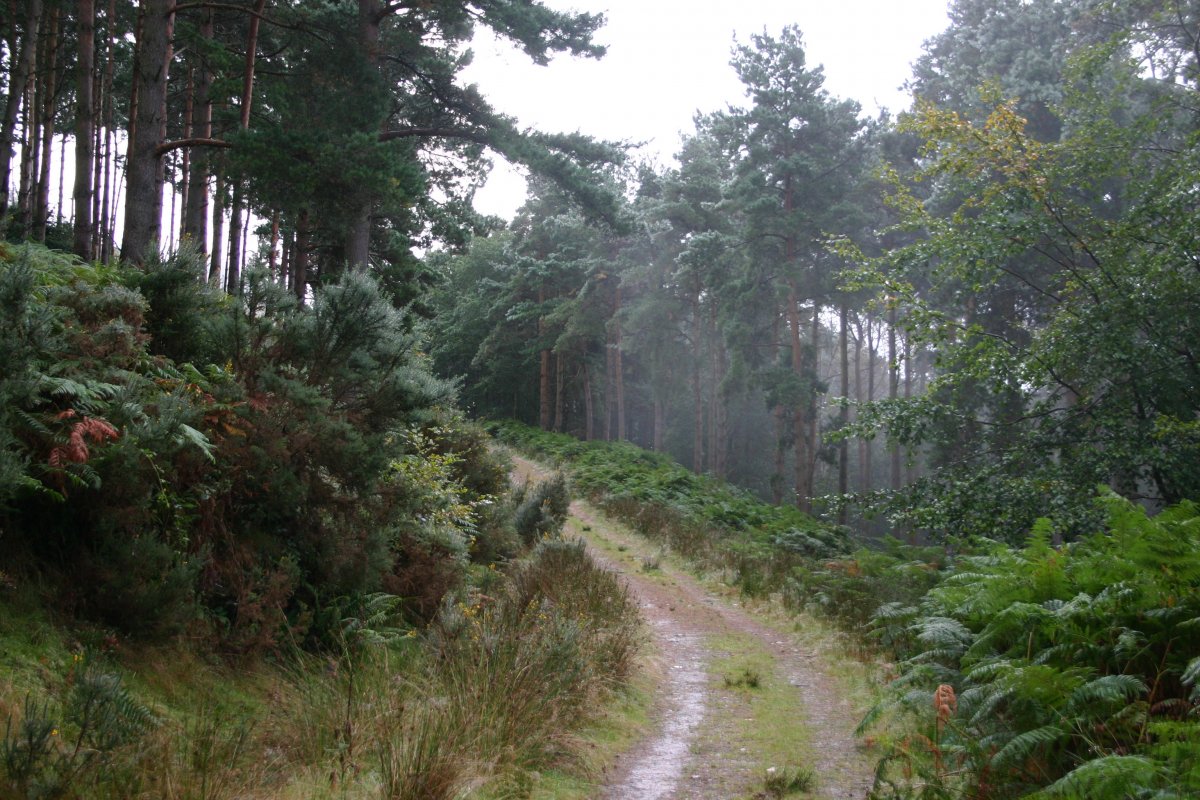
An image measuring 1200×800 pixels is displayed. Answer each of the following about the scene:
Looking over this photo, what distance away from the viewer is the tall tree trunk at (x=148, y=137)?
11.2 meters

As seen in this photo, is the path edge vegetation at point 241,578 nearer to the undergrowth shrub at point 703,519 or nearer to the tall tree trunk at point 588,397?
the undergrowth shrub at point 703,519

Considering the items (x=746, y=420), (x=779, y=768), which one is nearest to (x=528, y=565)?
(x=779, y=768)

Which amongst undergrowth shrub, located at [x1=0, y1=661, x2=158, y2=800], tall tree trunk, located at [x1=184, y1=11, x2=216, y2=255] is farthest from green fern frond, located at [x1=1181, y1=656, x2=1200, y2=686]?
tall tree trunk, located at [x1=184, y1=11, x2=216, y2=255]

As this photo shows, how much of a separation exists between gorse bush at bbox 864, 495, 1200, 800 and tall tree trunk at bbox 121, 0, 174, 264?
10.4 m

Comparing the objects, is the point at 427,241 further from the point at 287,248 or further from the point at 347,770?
the point at 347,770

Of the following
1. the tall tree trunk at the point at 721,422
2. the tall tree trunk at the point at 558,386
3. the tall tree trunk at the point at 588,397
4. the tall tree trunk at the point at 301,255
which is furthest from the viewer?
the tall tree trunk at the point at 721,422

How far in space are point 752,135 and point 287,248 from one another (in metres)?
15.8

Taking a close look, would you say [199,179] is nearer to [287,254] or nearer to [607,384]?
[287,254]

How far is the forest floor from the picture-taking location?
217 inches

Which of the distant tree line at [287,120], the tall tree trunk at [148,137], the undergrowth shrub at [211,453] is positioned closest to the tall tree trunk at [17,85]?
the distant tree line at [287,120]

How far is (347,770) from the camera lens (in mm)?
4203

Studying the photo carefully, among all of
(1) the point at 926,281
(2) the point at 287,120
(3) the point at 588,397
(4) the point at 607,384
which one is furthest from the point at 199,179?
(4) the point at 607,384

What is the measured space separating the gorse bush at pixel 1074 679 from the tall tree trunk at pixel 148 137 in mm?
10407

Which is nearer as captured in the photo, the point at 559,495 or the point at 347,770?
the point at 347,770
